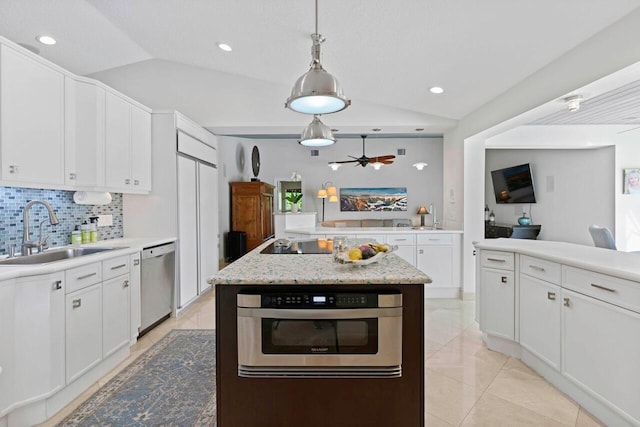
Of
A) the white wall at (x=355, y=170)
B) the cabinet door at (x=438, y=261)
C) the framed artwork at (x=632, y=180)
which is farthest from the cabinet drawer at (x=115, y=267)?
the framed artwork at (x=632, y=180)

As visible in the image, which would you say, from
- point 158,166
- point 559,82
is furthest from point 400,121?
point 158,166

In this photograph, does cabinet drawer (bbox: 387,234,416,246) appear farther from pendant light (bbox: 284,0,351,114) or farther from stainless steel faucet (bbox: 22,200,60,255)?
stainless steel faucet (bbox: 22,200,60,255)

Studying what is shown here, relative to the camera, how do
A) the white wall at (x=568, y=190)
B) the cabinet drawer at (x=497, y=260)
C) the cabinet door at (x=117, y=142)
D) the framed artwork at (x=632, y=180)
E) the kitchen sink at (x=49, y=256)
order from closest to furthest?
the kitchen sink at (x=49, y=256)
the cabinet drawer at (x=497, y=260)
the cabinet door at (x=117, y=142)
the framed artwork at (x=632, y=180)
the white wall at (x=568, y=190)

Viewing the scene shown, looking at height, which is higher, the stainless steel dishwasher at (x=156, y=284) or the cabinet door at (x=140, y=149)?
the cabinet door at (x=140, y=149)

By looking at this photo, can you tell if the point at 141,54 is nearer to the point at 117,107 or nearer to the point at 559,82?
the point at 117,107

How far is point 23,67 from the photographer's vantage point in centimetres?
230

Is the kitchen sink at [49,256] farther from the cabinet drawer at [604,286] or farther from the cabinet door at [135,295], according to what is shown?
the cabinet drawer at [604,286]

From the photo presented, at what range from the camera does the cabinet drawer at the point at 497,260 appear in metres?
2.83

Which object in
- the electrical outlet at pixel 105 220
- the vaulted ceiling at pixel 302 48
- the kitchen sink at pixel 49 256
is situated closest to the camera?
the kitchen sink at pixel 49 256

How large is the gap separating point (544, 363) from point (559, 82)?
211cm

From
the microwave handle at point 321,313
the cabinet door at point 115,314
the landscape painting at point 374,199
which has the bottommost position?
the cabinet door at point 115,314

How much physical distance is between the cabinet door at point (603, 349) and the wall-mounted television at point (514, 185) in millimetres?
5289

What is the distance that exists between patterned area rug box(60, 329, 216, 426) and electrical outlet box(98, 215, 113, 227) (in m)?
1.41

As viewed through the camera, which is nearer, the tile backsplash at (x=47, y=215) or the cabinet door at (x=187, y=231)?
the tile backsplash at (x=47, y=215)
